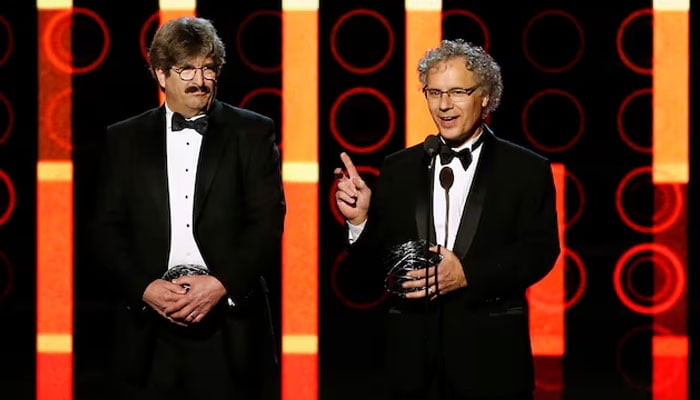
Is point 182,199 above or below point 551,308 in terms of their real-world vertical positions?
above

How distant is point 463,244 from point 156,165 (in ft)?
2.71

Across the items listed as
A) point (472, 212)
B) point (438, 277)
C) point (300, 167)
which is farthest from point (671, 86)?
point (438, 277)

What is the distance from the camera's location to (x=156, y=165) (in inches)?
122

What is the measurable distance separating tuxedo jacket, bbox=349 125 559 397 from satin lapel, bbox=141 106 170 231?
0.60m

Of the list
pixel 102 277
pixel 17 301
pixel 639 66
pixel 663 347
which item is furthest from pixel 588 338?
pixel 17 301

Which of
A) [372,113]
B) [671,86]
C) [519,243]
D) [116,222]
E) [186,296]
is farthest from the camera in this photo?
[372,113]

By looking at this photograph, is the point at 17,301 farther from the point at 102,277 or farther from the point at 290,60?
the point at 290,60

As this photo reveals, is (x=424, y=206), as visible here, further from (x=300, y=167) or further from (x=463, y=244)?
(x=300, y=167)

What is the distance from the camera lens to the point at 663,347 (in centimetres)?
544

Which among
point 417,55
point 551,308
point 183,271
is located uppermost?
point 417,55

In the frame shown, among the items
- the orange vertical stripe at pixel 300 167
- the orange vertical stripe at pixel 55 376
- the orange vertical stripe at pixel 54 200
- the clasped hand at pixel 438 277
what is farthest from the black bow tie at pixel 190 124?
the orange vertical stripe at pixel 55 376

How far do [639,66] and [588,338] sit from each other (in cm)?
129

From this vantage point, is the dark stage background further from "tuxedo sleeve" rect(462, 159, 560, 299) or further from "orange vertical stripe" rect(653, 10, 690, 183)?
"tuxedo sleeve" rect(462, 159, 560, 299)

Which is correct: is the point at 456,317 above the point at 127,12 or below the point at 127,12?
below
